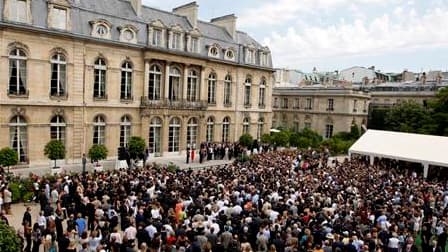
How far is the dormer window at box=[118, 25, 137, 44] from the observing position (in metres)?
27.8

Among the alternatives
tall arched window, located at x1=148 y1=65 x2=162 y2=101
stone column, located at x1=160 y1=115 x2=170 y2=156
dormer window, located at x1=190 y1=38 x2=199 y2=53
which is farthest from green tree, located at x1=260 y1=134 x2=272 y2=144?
tall arched window, located at x1=148 y1=65 x2=162 y2=101

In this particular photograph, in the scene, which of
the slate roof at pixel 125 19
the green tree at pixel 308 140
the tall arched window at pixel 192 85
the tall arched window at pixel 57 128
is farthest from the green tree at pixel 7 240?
the green tree at pixel 308 140

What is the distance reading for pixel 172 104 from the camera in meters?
30.9

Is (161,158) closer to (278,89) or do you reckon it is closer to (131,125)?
(131,125)

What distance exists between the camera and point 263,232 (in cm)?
1064

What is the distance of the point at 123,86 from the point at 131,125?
2956 mm

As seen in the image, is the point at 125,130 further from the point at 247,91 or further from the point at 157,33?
the point at 247,91

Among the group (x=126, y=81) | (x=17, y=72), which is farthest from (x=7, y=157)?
(x=126, y=81)

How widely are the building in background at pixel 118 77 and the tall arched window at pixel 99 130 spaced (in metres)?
0.07

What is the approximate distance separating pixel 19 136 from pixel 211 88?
55.1ft

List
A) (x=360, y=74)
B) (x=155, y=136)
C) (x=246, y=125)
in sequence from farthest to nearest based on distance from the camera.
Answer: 1. (x=360, y=74)
2. (x=246, y=125)
3. (x=155, y=136)

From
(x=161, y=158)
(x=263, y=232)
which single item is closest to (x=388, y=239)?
(x=263, y=232)

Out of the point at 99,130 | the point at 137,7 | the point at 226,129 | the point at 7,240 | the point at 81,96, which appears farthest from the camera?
the point at 226,129

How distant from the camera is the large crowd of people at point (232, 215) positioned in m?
10.1
